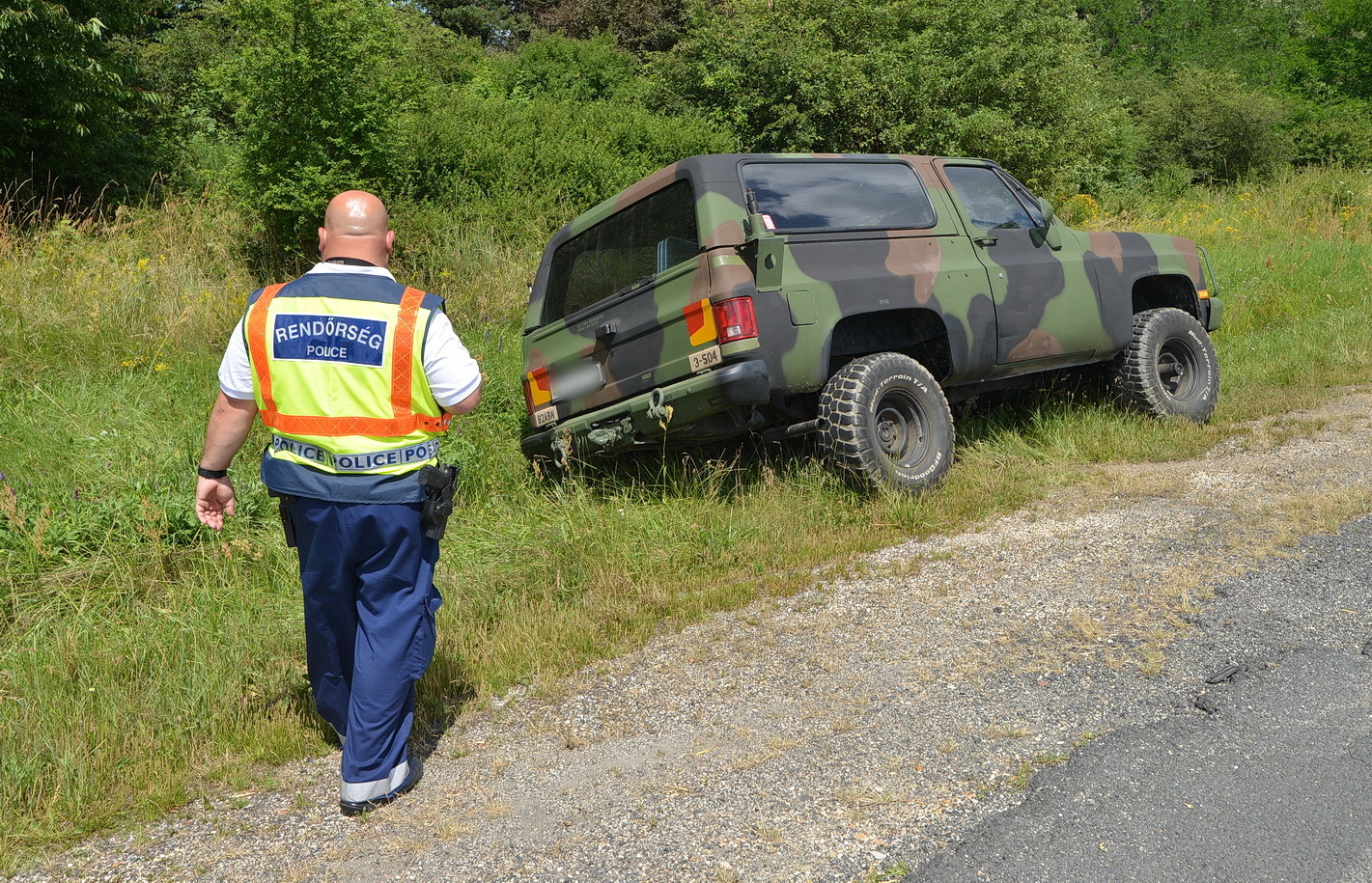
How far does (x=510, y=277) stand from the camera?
9.34 m

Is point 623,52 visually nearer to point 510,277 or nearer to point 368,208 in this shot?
point 510,277

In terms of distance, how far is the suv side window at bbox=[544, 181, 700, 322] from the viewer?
205 inches

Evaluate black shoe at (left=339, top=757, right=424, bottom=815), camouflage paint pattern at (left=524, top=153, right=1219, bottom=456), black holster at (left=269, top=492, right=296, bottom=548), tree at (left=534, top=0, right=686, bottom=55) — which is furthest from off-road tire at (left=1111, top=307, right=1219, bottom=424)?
tree at (left=534, top=0, right=686, bottom=55)

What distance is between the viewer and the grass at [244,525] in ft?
11.4

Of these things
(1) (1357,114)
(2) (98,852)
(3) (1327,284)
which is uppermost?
(1) (1357,114)

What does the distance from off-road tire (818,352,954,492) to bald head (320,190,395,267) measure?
8.88 feet

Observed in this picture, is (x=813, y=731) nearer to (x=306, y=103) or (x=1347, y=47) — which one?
(x=306, y=103)

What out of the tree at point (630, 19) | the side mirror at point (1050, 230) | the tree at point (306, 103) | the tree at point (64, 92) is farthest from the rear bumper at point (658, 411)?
the tree at point (630, 19)

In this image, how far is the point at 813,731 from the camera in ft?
10.4

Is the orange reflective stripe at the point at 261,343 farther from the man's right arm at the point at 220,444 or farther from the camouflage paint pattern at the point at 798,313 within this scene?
the camouflage paint pattern at the point at 798,313

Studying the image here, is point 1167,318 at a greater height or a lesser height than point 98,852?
greater

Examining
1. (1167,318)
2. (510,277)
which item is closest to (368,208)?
(1167,318)

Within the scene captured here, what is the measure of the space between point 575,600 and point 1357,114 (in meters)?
23.2

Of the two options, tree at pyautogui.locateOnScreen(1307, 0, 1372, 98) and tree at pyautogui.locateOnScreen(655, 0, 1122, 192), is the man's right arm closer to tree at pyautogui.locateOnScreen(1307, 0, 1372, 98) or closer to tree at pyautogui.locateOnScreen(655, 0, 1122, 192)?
tree at pyautogui.locateOnScreen(655, 0, 1122, 192)
